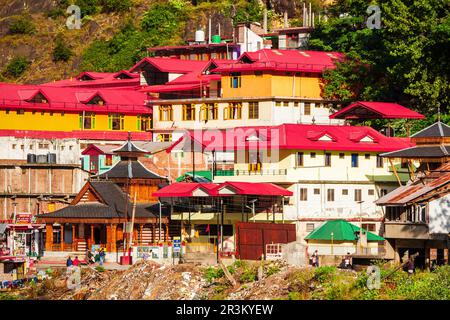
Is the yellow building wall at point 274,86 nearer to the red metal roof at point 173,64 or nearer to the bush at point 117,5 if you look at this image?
the red metal roof at point 173,64

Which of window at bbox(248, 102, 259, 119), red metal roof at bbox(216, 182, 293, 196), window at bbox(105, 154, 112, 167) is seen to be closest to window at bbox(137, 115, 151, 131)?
window at bbox(105, 154, 112, 167)

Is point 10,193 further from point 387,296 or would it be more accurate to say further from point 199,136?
point 387,296

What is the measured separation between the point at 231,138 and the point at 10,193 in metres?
16.6

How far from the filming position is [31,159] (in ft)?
336

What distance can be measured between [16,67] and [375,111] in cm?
6168

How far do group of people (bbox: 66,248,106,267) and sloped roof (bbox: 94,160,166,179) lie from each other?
7628 millimetres

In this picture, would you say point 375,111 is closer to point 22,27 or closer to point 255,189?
point 255,189

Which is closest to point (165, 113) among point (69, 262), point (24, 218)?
point (24, 218)

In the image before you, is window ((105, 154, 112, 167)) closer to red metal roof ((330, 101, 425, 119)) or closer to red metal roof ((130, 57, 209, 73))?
red metal roof ((130, 57, 209, 73))

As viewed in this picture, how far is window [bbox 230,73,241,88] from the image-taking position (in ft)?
343

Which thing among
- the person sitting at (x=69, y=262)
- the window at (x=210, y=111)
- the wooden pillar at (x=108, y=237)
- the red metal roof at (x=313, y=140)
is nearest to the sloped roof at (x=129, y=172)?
the red metal roof at (x=313, y=140)

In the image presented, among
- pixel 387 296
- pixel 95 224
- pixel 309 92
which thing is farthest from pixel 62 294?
pixel 309 92

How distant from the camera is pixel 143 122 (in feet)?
376

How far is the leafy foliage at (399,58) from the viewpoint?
9456 centimetres
